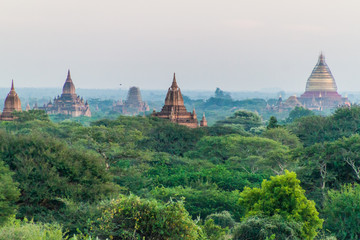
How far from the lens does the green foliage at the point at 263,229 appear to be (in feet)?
73.0

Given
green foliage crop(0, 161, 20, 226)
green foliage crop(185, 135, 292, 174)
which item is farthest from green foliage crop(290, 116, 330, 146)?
green foliage crop(0, 161, 20, 226)

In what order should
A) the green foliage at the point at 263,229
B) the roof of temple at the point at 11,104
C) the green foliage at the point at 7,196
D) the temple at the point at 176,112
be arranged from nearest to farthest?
the green foliage at the point at 263,229
the green foliage at the point at 7,196
the temple at the point at 176,112
the roof of temple at the point at 11,104

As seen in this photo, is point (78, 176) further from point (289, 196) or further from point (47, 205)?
point (289, 196)

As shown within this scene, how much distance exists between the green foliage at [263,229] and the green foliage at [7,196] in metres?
8.01

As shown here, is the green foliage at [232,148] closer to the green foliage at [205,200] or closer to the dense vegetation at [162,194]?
the dense vegetation at [162,194]

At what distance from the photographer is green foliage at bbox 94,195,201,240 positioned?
19.8 m

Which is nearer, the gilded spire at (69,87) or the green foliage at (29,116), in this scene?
the green foliage at (29,116)

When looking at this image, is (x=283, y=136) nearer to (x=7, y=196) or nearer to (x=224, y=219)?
(x=224, y=219)

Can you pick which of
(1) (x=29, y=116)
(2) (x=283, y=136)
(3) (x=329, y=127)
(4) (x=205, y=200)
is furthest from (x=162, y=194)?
(1) (x=29, y=116)

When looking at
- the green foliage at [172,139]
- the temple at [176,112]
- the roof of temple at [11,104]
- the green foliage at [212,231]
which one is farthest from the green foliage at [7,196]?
the roof of temple at [11,104]

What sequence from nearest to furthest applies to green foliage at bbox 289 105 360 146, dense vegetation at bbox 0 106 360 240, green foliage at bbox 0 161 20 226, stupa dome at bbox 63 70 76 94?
dense vegetation at bbox 0 106 360 240, green foliage at bbox 0 161 20 226, green foliage at bbox 289 105 360 146, stupa dome at bbox 63 70 76 94

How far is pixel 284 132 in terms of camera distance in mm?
61781

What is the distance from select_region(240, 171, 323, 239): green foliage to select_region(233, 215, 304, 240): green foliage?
82 cm

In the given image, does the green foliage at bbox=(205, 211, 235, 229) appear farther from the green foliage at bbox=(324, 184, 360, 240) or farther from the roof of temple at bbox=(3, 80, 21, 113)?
the roof of temple at bbox=(3, 80, 21, 113)
